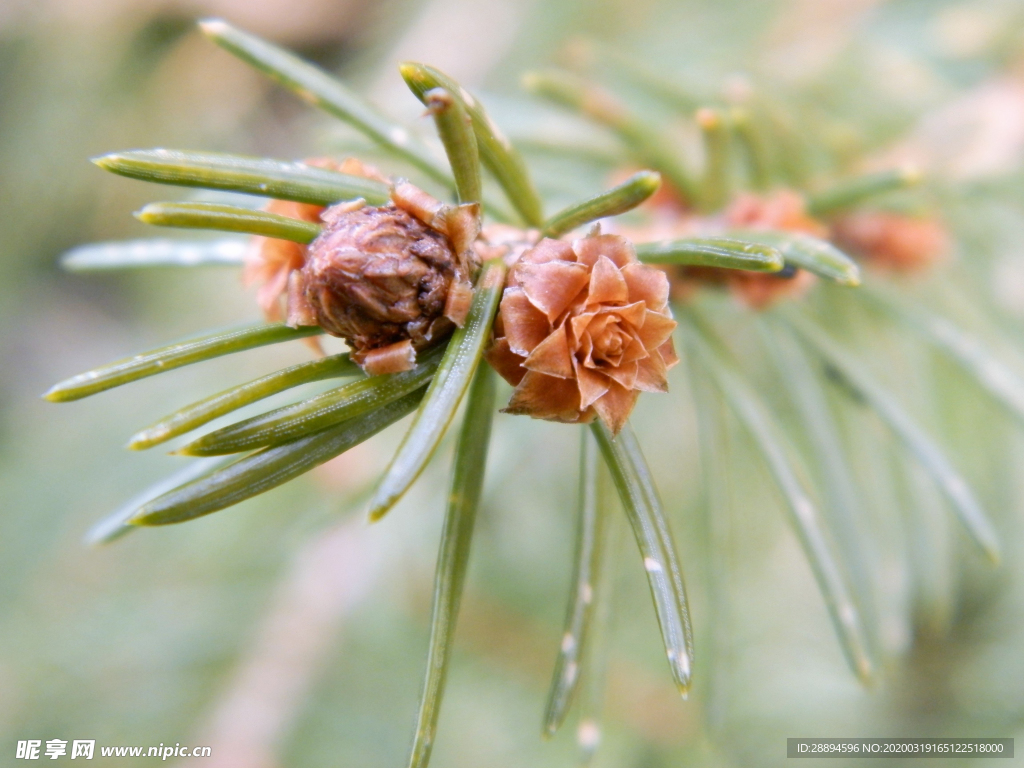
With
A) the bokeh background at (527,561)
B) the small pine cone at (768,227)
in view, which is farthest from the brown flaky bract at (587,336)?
the bokeh background at (527,561)

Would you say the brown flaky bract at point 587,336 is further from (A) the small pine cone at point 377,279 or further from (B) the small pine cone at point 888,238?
(B) the small pine cone at point 888,238

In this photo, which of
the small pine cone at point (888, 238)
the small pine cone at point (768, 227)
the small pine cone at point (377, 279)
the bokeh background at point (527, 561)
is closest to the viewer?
the small pine cone at point (377, 279)

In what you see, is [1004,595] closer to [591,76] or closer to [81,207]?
[591,76]

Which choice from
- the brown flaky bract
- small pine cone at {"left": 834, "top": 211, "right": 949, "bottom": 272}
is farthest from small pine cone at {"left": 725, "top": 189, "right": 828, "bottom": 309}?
the brown flaky bract

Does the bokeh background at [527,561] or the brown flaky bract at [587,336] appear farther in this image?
the bokeh background at [527,561]

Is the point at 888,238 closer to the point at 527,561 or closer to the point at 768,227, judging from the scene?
the point at 768,227

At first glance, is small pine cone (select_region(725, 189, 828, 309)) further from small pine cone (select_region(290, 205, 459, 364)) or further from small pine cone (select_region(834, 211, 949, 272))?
small pine cone (select_region(290, 205, 459, 364))
